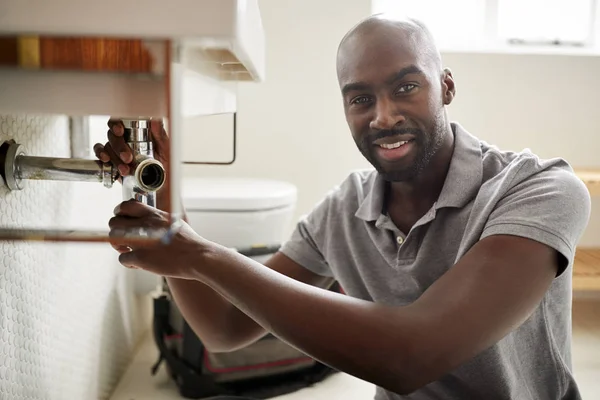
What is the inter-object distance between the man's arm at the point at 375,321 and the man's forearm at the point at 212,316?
291mm

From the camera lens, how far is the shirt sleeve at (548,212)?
737 millimetres

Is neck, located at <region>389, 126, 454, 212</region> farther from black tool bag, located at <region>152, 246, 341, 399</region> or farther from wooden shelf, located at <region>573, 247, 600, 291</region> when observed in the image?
wooden shelf, located at <region>573, 247, 600, 291</region>

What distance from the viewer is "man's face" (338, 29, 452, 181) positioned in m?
0.88

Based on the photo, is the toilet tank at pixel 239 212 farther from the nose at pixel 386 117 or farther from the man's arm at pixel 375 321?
the man's arm at pixel 375 321

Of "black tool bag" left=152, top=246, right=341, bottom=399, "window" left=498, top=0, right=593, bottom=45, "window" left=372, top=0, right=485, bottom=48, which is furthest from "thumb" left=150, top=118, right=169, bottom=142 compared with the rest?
"window" left=498, top=0, right=593, bottom=45

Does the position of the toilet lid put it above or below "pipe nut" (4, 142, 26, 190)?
below

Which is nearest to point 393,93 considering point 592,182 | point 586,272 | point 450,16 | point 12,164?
point 12,164

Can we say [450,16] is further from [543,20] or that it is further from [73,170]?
[73,170]

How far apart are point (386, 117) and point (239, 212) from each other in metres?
0.82

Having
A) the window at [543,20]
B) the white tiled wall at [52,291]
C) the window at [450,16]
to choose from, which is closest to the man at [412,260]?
the white tiled wall at [52,291]

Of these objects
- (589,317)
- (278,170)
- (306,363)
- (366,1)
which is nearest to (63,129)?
(306,363)

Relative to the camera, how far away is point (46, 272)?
35.2 inches

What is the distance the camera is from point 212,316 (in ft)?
3.13

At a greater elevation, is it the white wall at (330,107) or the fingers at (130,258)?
the white wall at (330,107)
